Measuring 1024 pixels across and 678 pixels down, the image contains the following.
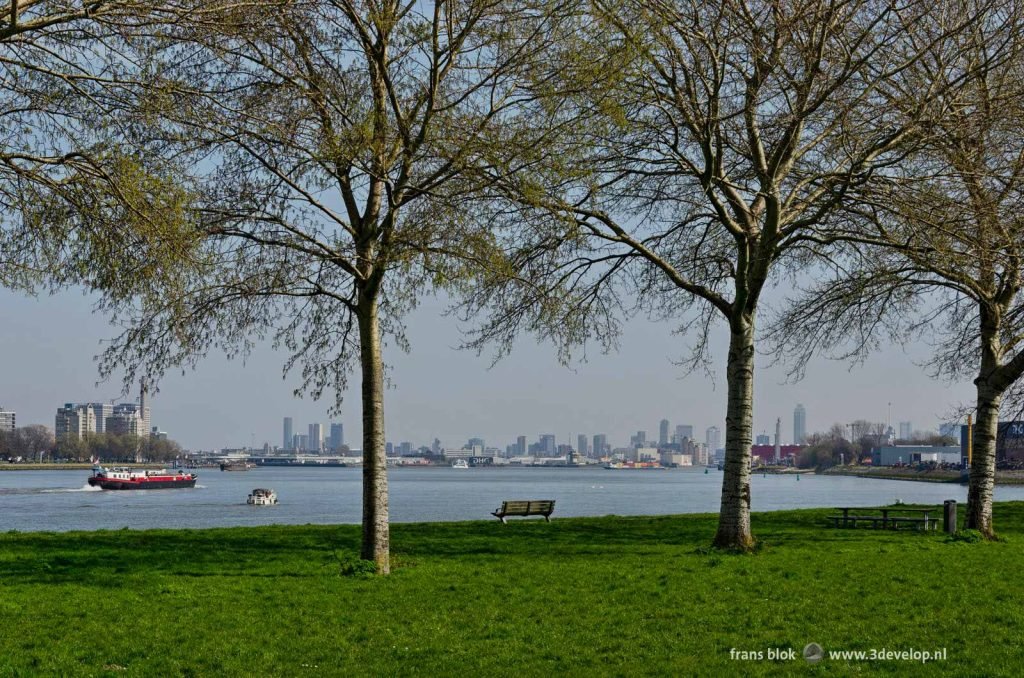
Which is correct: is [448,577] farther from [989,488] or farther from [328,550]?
[989,488]

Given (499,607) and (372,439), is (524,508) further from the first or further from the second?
(499,607)

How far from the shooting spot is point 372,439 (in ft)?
52.2

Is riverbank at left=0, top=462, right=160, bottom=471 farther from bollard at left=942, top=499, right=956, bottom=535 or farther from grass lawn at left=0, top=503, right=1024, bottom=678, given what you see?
bollard at left=942, top=499, right=956, bottom=535

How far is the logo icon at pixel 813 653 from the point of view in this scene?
921 cm

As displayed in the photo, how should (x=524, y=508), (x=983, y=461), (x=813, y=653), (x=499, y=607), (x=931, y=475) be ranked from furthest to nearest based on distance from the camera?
(x=931, y=475), (x=524, y=508), (x=983, y=461), (x=499, y=607), (x=813, y=653)

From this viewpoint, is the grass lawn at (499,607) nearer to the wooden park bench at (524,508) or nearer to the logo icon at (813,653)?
the logo icon at (813,653)

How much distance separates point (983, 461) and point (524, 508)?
1039 cm

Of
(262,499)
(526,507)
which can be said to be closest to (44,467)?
(262,499)

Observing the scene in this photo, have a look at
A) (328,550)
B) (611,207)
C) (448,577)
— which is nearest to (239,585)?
(448,577)

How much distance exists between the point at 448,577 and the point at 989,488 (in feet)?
41.2

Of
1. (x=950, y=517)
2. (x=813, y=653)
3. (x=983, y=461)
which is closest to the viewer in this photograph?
(x=813, y=653)

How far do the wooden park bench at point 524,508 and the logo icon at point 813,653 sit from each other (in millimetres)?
15405

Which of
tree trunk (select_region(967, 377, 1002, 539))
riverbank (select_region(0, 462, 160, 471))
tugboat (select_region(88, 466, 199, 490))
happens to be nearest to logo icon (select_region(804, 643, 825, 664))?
tree trunk (select_region(967, 377, 1002, 539))

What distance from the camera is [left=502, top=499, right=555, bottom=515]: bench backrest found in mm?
25141
